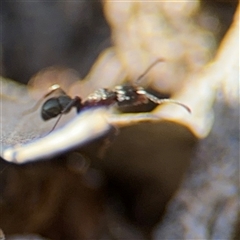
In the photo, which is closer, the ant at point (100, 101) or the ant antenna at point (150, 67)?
the ant at point (100, 101)

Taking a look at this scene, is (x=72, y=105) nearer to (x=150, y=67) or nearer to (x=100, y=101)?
(x=100, y=101)

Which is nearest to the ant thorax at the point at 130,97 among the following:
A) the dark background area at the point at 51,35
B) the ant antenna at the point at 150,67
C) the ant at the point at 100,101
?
the ant at the point at 100,101

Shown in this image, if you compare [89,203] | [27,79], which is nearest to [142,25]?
[27,79]

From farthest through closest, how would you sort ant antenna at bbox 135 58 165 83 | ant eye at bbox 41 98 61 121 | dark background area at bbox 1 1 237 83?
1. dark background area at bbox 1 1 237 83
2. ant antenna at bbox 135 58 165 83
3. ant eye at bbox 41 98 61 121

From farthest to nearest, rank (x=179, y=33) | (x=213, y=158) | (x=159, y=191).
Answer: (x=179, y=33)
(x=159, y=191)
(x=213, y=158)

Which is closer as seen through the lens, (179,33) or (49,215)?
(49,215)

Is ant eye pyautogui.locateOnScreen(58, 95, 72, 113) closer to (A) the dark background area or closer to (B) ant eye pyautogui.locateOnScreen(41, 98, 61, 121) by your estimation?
(B) ant eye pyautogui.locateOnScreen(41, 98, 61, 121)

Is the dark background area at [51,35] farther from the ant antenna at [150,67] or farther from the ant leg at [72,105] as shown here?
the ant leg at [72,105]

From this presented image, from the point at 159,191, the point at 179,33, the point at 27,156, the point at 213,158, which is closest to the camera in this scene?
the point at 27,156

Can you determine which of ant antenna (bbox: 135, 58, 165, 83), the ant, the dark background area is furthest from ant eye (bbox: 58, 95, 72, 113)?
the dark background area

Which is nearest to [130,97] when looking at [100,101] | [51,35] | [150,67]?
[100,101]

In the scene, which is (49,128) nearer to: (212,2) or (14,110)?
(14,110)
